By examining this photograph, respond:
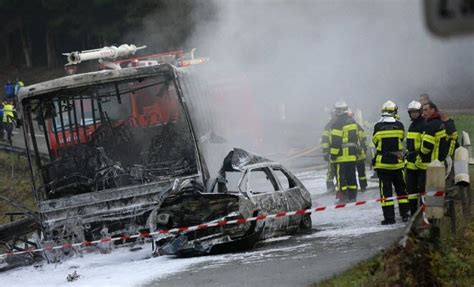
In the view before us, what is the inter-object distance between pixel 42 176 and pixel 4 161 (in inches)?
488

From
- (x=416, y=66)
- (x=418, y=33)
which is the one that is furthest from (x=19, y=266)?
(x=416, y=66)

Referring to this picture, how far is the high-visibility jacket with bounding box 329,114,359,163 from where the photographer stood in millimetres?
14031

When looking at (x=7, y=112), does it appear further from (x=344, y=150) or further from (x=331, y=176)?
(x=344, y=150)

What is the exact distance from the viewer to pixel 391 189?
1141cm

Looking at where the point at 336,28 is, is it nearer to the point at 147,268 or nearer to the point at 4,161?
the point at 4,161

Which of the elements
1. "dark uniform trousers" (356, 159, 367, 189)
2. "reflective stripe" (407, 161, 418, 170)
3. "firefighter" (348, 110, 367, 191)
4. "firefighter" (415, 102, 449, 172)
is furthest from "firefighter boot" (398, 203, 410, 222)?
"dark uniform trousers" (356, 159, 367, 189)

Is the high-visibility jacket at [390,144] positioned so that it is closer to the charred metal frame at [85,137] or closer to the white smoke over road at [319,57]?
the charred metal frame at [85,137]

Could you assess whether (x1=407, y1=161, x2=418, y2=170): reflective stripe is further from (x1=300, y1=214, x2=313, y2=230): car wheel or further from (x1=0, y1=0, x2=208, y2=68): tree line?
(x1=0, y1=0, x2=208, y2=68): tree line

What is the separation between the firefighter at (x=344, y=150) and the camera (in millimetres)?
14055

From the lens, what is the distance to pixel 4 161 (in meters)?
23.7

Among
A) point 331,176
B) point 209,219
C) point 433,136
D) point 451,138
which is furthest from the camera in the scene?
point 331,176

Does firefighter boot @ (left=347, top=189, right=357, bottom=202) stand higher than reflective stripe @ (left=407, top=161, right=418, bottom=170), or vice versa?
reflective stripe @ (left=407, top=161, right=418, bottom=170)

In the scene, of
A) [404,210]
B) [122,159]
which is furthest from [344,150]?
[122,159]

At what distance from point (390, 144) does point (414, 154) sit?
1.36 ft
